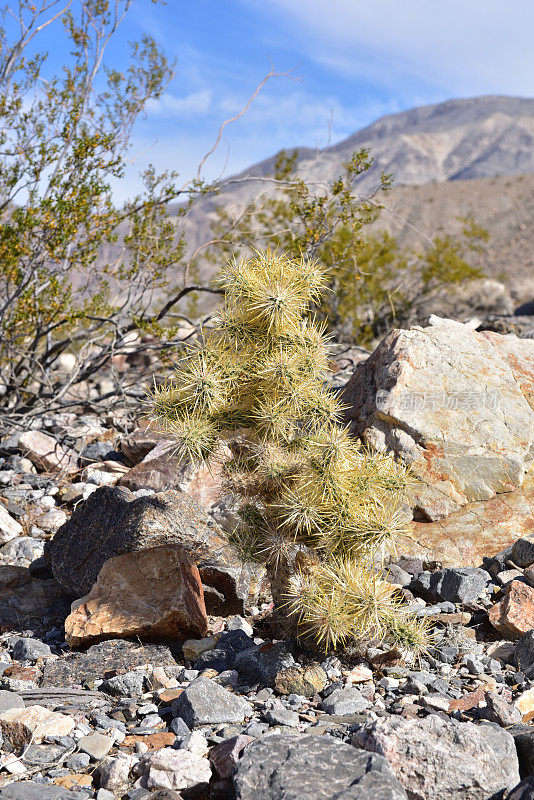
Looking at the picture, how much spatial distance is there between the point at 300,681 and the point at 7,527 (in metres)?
3.29

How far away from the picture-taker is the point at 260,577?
4961 millimetres

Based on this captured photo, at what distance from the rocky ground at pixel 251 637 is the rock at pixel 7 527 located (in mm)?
18

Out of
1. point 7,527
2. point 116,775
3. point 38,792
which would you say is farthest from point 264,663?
point 7,527

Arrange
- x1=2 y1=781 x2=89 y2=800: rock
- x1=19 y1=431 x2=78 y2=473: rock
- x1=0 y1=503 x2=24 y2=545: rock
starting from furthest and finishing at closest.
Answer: x1=19 y1=431 x2=78 y2=473: rock
x1=0 y1=503 x2=24 y2=545: rock
x1=2 y1=781 x2=89 y2=800: rock

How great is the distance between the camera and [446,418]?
18.3 ft

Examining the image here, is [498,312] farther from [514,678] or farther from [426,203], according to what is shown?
[426,203]

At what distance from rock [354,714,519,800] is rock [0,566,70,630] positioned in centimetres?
289

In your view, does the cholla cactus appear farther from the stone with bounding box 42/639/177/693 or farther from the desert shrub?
the desert shrub

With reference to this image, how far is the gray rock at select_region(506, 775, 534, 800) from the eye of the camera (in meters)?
2.45

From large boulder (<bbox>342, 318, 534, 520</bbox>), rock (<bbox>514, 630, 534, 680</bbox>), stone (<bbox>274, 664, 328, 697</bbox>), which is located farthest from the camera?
large boulder (<bbox>342, 318, 534, 520</bbox>)

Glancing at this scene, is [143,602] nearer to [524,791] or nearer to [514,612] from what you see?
[514,612]

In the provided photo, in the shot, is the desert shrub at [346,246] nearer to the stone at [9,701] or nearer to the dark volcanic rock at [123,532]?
the dark volcanic rock at [123,532]

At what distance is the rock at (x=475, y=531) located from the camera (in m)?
5.13

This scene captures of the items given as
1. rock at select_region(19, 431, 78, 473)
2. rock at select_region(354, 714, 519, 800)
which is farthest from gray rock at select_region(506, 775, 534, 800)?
rock at select_region(19, 431, 78, 473)
